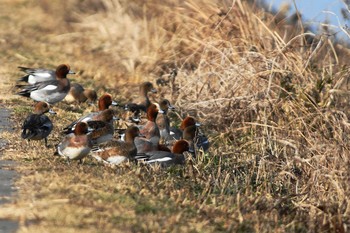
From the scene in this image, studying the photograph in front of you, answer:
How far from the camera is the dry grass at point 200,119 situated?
23.9ft

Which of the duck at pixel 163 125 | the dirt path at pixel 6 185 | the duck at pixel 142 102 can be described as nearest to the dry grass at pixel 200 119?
the dirt path at pixel 6 185

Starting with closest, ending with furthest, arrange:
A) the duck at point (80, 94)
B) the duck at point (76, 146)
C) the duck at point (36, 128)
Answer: the duck at point (76, 146) < the duck at point (36, 128) < the duck at point (80, 94)

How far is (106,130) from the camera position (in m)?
11.1

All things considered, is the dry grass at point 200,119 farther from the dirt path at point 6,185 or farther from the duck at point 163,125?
the duck at point 163,125

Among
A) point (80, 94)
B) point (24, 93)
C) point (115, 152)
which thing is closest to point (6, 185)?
Answer: point (115, 152)

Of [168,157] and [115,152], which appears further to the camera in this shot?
[168,157]

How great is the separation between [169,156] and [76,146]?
4.00ft

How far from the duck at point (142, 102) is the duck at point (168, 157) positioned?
11.8 ft

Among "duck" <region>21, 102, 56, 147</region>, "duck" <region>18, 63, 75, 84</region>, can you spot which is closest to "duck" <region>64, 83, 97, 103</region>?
"duck" <region>18, 63, 75, 84</region>

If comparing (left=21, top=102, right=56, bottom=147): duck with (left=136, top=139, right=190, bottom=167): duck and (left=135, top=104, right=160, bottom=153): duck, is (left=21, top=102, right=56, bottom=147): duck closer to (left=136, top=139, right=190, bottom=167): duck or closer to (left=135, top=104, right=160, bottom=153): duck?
(left=135, top=104, right=160, bottom=153): duck

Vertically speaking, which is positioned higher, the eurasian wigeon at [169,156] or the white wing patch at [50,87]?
the eurasian wigeon at [169,156]

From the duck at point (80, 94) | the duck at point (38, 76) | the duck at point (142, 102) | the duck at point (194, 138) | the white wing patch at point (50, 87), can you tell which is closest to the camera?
the duck at point (194, 138)

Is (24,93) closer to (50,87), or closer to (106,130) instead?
(50,87)

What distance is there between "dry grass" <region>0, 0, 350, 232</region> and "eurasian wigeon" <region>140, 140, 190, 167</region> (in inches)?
5.5
